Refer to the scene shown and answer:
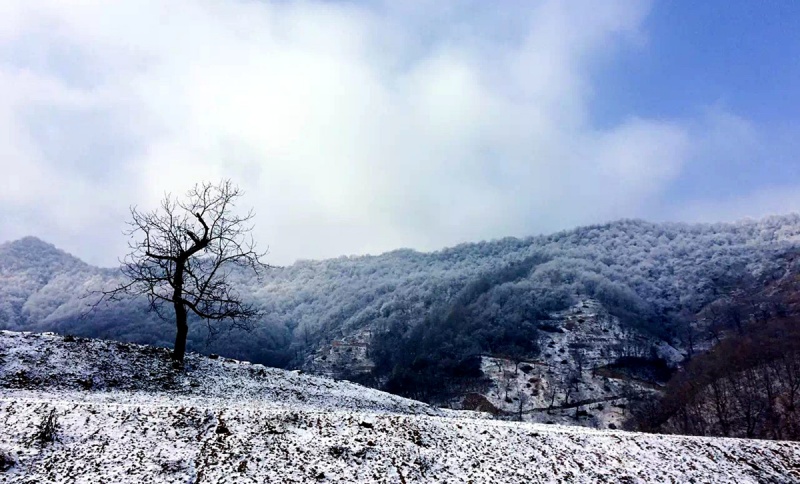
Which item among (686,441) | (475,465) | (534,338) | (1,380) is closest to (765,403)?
(686,441)

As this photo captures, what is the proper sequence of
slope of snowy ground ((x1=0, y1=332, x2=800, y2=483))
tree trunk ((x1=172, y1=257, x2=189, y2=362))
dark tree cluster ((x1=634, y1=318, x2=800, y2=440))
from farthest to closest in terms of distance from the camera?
dark tree cluster ((x1=634, y1=318, x2=800, y2=440)) → tree trunk ((x1=172, y1=257, x2=189, y2=362)) → slope of snowy ground ((x1=0, y1=332, x2=800, y2=483))

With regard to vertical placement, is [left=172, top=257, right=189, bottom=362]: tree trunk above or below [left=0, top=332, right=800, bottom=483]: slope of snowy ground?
above

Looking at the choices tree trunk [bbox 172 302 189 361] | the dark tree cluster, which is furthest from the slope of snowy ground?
the dark tree cluster

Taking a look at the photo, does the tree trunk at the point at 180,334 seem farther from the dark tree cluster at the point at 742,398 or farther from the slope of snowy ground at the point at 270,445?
the dark tree cluster at the point at 742,398

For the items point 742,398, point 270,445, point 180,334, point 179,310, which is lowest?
point 742,398

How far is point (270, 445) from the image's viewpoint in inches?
471

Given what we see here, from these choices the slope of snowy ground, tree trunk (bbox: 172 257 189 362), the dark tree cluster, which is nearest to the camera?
the slope of snowy ground

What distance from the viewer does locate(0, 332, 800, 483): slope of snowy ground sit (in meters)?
10.5

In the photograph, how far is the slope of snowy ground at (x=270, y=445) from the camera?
10500mm

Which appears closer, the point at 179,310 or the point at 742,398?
the point at 179,310

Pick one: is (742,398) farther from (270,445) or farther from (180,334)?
(270,445)

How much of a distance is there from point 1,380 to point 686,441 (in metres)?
24.6

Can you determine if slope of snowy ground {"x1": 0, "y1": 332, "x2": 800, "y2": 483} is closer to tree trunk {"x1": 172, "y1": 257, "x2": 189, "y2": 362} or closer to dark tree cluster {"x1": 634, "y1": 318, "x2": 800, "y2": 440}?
tree trunk {"x1": 172, "y1": 257, "x2": 189, "y2": 362}

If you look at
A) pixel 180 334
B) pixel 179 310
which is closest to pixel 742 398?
pixel 180 334
